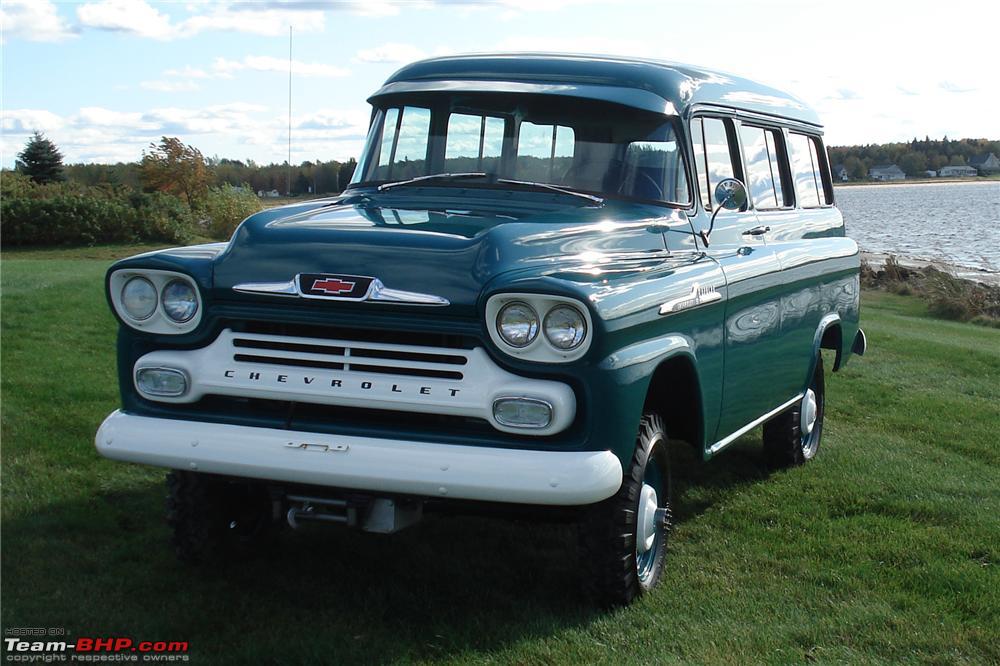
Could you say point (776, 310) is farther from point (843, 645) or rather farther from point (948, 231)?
point (948, 231)

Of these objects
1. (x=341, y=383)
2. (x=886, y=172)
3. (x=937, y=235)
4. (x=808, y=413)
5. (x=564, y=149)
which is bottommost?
(x=937, y=235)

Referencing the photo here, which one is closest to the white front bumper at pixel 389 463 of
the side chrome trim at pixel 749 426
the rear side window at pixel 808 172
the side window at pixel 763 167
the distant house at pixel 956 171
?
the side chrome trim at pixel 749 426

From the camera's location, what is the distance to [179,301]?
479 centimetres

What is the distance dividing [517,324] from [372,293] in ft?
1.87

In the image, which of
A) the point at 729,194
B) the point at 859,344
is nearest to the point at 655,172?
the point at 729,194

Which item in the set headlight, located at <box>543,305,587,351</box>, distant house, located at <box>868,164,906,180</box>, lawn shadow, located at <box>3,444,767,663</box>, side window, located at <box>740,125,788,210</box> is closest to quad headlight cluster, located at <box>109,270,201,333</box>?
lawn shadow, located at <box>3,444,767,663</box>

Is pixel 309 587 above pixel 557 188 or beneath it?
beneath

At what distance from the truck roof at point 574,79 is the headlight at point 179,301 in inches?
77.6

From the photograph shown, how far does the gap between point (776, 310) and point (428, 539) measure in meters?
2.32

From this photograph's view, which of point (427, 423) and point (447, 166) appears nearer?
point (427, 423)

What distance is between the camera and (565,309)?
14.2ft

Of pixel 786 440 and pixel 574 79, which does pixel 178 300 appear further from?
pixel 786 440

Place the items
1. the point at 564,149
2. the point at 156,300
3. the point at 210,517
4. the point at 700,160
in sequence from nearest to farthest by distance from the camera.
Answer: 1. the point at 156,300
2. the point at 210,517
3. the point at 564,149
4. the point at 700,160

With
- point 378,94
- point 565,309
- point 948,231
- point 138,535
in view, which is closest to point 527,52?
point 378,94
